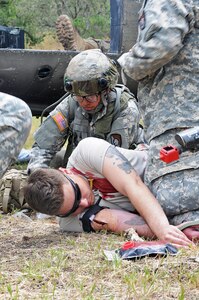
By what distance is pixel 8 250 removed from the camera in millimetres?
4168

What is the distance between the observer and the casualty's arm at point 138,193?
4152mm

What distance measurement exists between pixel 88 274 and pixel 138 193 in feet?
3.25

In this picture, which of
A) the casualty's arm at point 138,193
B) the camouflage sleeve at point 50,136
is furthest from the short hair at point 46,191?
the camouflage sleeve at point 50,136

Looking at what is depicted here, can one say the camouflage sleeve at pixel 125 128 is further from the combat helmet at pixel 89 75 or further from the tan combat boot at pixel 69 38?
the tan combat boot at pixel 69 38

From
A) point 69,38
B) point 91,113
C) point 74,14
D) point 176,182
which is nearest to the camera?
point 176,182

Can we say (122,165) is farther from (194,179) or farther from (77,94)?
(77,94)

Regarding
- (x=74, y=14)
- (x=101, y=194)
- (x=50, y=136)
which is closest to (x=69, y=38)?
(x=50, y=136)

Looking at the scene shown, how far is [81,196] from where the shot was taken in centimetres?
450

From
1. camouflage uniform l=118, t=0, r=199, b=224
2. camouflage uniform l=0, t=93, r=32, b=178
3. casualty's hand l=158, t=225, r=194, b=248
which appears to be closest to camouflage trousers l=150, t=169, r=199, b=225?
camouflage uniform l=118, t=0, r=199, b=224

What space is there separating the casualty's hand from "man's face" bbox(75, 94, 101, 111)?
5.18 ft

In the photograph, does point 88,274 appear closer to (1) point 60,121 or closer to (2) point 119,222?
(2) point 119,222

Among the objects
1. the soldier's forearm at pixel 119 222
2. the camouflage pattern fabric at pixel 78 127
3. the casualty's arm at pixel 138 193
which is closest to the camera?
the casualty's arm at pixel 138 193

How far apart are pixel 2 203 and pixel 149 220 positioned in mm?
1695

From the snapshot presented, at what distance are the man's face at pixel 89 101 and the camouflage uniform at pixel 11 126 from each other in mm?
1243
